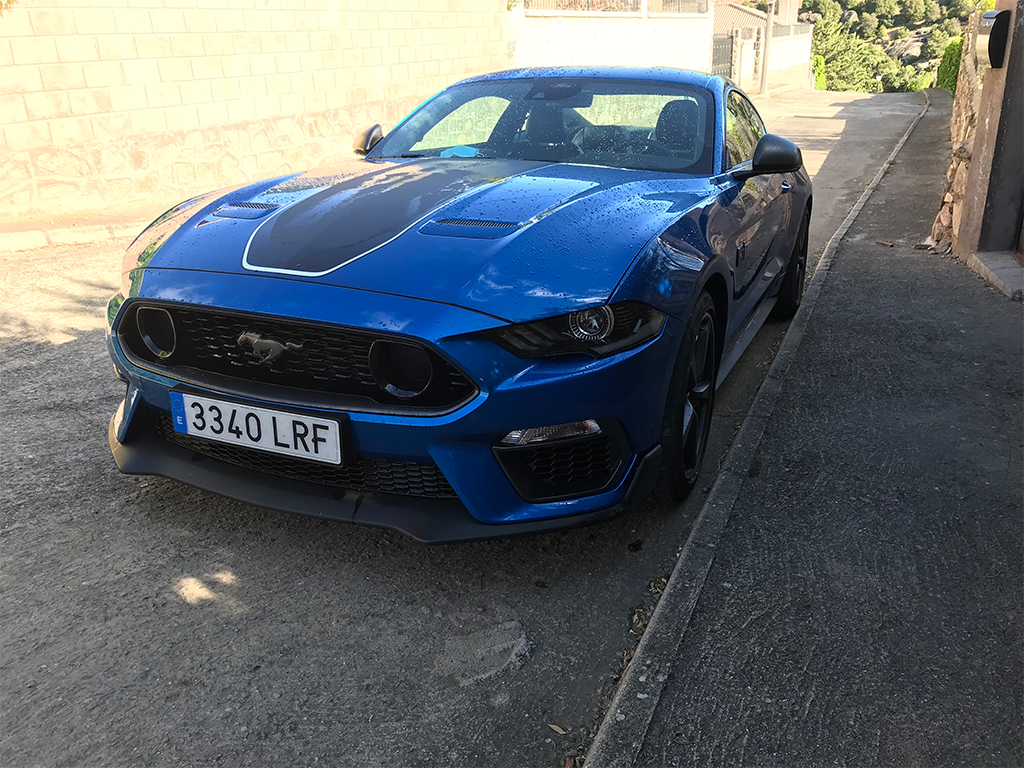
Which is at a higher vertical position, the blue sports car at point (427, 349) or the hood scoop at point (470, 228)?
the hood scoop at point (470, 228)

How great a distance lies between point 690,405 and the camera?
9.51 ft

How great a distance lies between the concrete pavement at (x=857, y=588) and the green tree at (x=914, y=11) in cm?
10413

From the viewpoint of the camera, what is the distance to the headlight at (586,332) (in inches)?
88.1

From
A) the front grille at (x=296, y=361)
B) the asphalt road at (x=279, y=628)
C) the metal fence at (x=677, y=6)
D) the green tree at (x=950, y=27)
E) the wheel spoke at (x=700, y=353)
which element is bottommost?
the green tree at (x=950, y=27)

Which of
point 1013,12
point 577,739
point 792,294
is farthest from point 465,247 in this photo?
point 1013,12

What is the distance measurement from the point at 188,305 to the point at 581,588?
55.9 inches

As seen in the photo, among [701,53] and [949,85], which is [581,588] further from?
[949,85]

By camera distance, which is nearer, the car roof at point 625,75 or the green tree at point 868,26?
the car roof at point 625,75

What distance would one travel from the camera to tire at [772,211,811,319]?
Answer: 497 centimetres

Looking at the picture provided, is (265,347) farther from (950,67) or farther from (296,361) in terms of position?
(950,67)

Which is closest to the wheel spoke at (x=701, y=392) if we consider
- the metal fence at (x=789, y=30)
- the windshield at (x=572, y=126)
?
the windshield at (x=572, y=126)

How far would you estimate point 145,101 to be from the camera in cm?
888

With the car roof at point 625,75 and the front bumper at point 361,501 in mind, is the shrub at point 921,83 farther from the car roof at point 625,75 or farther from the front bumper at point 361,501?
the front bumper at point 361,501

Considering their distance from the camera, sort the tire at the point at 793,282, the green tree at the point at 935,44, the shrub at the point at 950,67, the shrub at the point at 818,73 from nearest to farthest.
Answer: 1. the tire at the point at 793,282
2. the shrub at the point at 950,67
3. the shrub at the point at 818,73
4. the green tree at the point at 935,44
